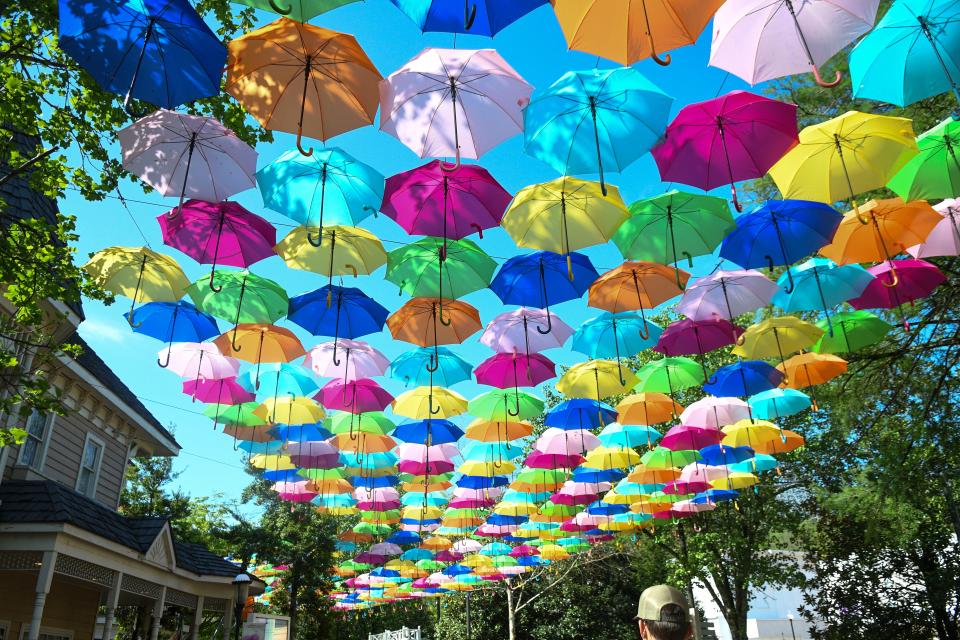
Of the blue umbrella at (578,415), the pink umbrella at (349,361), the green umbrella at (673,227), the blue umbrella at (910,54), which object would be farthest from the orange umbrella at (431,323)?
the blue umbrella at (910,54)

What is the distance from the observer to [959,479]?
441 inches

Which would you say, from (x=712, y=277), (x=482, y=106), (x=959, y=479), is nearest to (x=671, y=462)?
(x=959, y=479)

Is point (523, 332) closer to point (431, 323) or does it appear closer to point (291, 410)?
point (431, 323)

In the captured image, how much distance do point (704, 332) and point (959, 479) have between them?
602 cm

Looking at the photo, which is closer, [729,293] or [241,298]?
[241,298]

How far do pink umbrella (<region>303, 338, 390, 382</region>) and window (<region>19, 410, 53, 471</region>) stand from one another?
5.08 meters

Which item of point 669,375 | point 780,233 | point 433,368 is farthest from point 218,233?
point 669,375

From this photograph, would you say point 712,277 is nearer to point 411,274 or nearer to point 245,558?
point 411,274

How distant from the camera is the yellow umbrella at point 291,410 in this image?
11.8 m

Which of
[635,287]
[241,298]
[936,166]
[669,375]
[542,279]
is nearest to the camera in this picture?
[936,166]

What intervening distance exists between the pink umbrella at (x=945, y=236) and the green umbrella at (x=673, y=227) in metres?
2.29

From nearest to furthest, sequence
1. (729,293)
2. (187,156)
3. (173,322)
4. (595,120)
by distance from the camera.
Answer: (595,120), (187,156), (729,293), (173,322)

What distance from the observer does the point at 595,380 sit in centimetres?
1077

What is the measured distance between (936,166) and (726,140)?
2.12m
